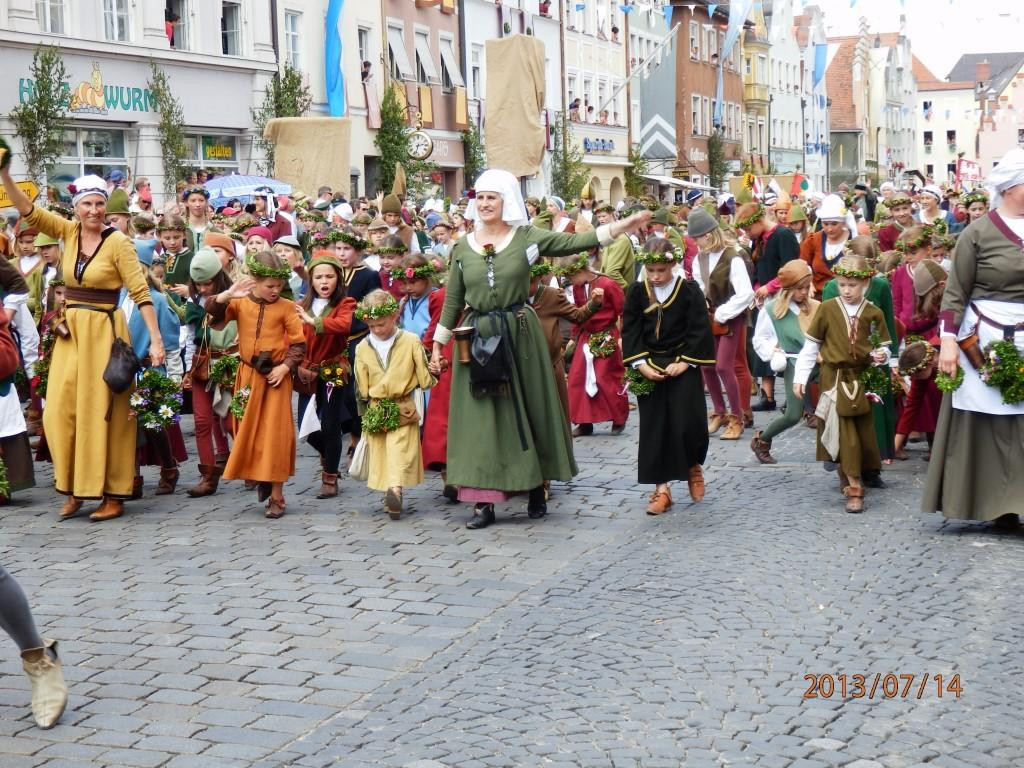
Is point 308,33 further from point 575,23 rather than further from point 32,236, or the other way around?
point 32,236

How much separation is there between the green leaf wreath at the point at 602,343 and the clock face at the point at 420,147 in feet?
85.9

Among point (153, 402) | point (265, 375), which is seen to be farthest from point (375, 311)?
point (153, 402)

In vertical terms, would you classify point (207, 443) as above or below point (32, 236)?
below

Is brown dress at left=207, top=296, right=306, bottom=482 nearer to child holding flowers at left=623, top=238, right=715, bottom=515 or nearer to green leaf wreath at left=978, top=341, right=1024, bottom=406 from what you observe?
child holding flowers at left=623, top=238, right=715, bottom=515

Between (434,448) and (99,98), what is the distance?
21.3 meters

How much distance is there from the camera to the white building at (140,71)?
93.8 ft

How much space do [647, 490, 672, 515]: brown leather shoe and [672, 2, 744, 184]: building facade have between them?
57972mm

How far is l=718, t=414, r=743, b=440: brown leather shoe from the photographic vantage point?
13281 mm

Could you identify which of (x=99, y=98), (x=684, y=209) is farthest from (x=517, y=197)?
(x=99, y=98)

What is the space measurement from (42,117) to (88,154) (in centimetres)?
295

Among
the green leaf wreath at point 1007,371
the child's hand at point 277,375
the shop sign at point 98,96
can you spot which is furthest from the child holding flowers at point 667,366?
the shop sign at point 98,96

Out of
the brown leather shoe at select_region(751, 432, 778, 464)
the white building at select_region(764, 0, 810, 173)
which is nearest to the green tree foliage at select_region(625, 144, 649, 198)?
the white building at select_region(764, 0, 810, 173)

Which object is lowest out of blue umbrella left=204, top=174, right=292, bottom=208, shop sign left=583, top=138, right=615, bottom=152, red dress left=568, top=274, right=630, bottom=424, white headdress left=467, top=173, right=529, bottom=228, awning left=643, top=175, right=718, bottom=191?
red dress left=568, top=274, right=630, bottom=424

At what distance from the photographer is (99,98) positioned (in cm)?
3027
